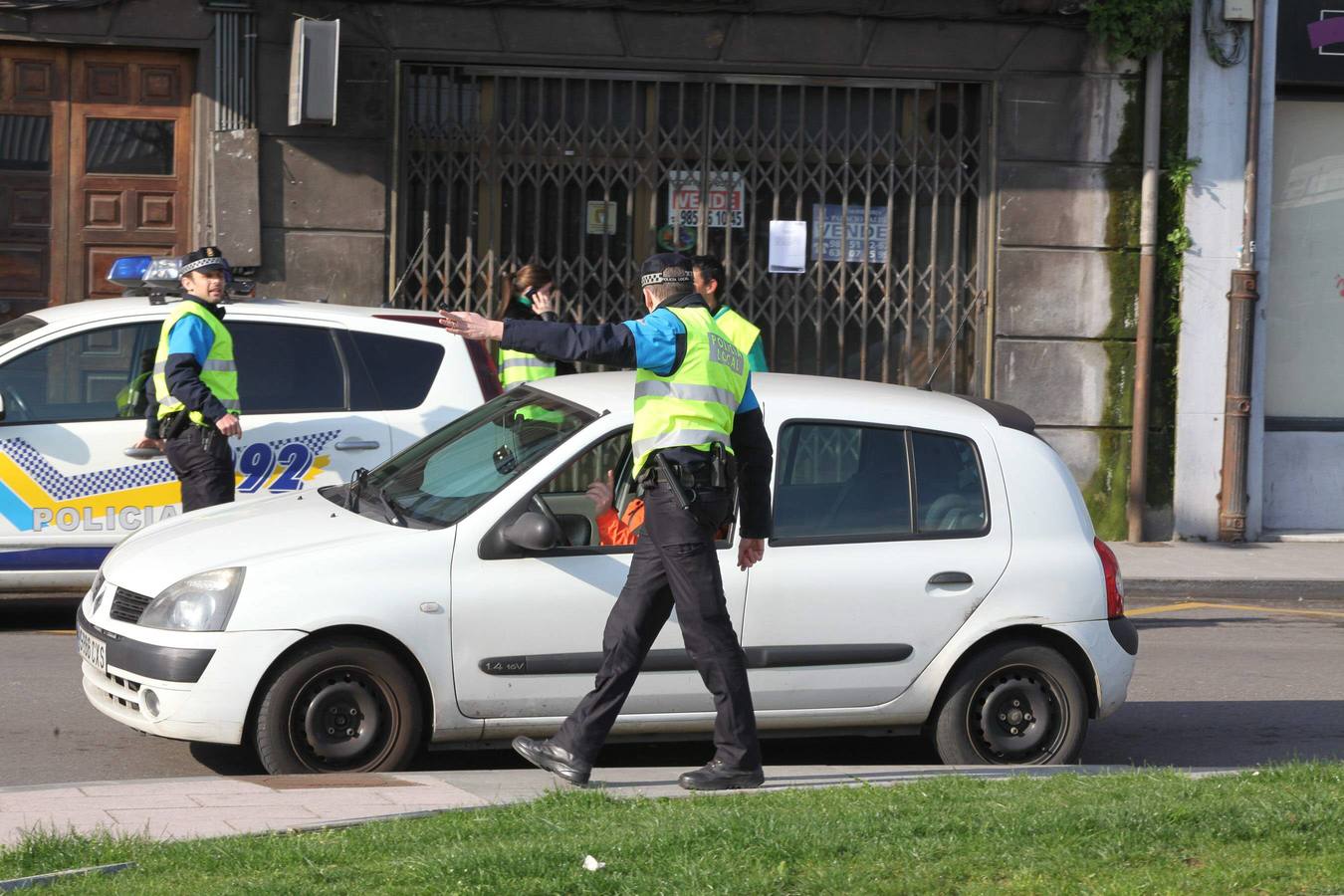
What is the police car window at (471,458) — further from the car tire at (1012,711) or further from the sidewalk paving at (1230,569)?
the sidewalk paving at (1230,569)

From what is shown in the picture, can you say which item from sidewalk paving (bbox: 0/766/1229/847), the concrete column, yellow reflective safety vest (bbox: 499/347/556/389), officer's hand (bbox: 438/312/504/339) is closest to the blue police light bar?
yellow reflective safety vest (bbox: 499/347/556/389)

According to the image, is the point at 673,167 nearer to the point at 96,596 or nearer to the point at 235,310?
the point at 235,310

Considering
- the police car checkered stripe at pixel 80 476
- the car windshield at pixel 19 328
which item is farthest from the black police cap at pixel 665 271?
the car windshield at pixel 19 328

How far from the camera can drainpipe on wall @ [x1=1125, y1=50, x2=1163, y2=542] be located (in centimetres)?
1375

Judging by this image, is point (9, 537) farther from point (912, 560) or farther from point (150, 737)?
point (912, 560)

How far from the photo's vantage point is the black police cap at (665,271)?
19.0ft

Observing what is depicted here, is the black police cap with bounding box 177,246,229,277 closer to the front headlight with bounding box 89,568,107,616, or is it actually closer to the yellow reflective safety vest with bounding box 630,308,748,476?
the front headlight with bounding box 89,568,107,616

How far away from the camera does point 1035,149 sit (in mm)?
13836

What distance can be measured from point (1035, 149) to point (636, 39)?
10.7 feet

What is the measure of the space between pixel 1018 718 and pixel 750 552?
4.36 ft

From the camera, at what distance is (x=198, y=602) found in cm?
588

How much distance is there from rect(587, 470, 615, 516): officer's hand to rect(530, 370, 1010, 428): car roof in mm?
279

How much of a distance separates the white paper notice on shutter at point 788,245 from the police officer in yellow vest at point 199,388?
6.18m

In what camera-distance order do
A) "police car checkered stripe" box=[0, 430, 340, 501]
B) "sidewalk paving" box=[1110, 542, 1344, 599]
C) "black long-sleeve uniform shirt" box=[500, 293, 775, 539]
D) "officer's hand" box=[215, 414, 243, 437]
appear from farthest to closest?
"sidewalk paving" box=[1110, 542, 1344, 599] → "police car checkered stripe" box=[0, 430, 340, 501] → "officer's hand" box=[215, 414, 243, 437] → "black long-sleeve uniform shirt" box=[500, 293, 775, 539]
